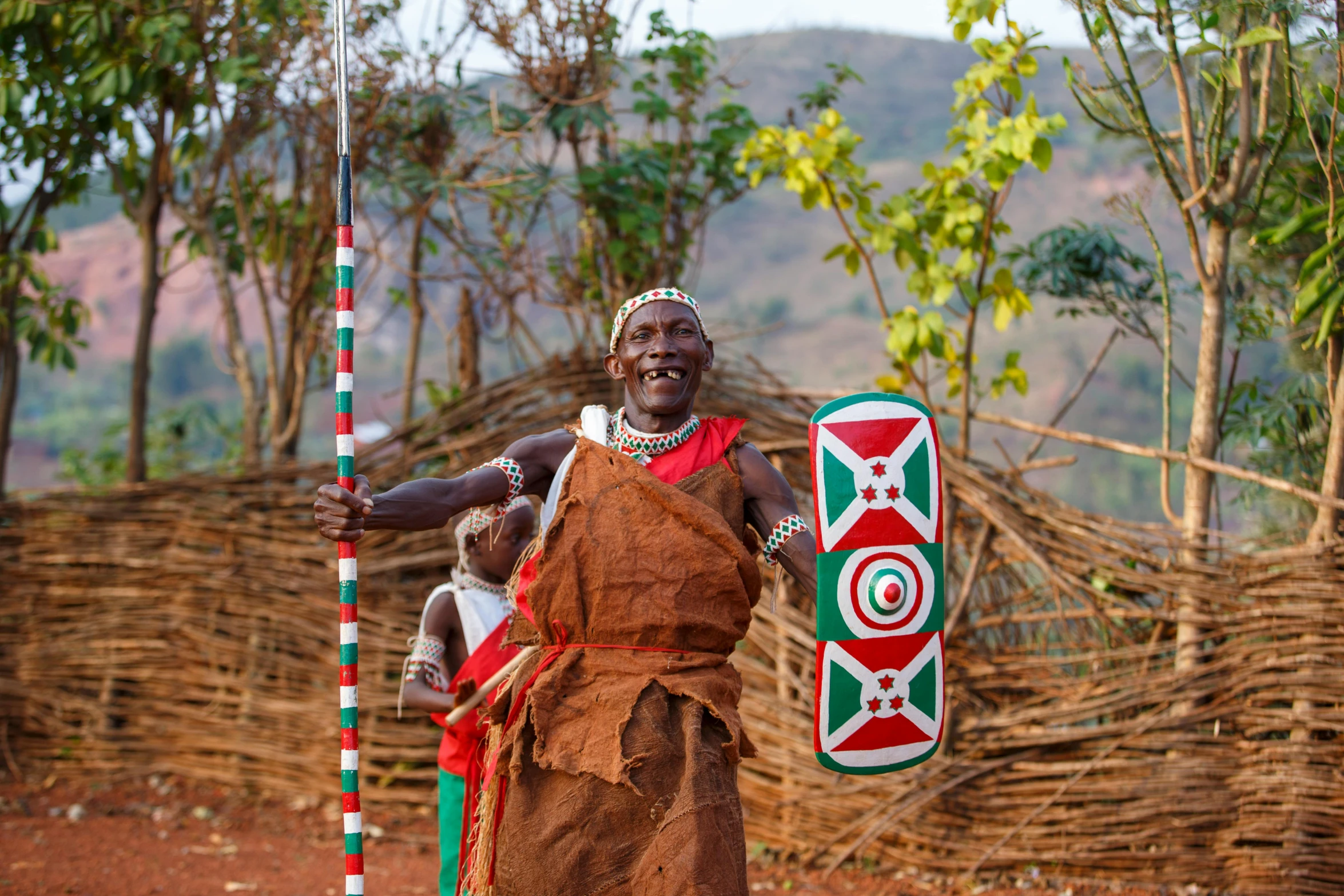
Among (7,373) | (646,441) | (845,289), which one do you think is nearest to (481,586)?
(646,441)

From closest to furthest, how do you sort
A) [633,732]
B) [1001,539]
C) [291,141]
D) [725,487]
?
[633,732] < [725,487] < [1001,539] < [291,141]

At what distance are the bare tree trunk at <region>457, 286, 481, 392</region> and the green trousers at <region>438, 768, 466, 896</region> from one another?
312cm

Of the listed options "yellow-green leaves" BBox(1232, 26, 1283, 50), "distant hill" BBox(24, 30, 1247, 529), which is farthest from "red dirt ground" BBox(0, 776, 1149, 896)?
"distant hill" BBox(24, 30, 1247, 529)

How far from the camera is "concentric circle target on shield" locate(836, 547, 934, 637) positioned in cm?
276

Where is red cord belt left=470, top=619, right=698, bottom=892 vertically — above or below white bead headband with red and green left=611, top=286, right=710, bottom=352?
below

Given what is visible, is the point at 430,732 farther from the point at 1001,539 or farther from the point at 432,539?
the point at 1001,539

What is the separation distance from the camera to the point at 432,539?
19.0ft

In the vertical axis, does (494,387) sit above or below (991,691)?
above

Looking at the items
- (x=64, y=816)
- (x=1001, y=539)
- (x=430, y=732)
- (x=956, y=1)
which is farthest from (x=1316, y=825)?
(x=64, y=816)

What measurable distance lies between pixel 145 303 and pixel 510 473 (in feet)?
17.5

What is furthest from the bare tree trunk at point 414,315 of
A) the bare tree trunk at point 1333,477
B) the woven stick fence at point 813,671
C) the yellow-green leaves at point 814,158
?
the bare tree trunk at point 1333,477

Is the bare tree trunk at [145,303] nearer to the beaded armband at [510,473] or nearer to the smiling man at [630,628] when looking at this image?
the beaded armband at [510,473]

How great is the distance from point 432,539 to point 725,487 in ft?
11.2

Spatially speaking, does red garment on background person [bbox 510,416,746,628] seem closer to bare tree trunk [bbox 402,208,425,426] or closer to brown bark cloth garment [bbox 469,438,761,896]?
brown bark cloth garment [bbox 469,438,761,896]
